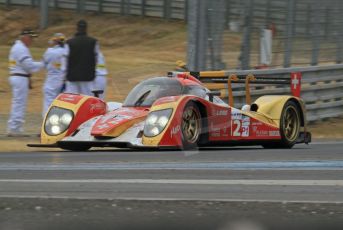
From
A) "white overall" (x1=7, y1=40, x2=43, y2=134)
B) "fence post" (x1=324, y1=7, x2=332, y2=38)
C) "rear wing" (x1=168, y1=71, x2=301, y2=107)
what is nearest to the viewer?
"rear wing" (x1=168, y1=71, x2=301, y2=107)

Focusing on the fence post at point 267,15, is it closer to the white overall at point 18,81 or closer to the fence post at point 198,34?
the fence post at point 198,34

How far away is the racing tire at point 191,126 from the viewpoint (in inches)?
391

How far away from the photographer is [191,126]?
10.2 metres

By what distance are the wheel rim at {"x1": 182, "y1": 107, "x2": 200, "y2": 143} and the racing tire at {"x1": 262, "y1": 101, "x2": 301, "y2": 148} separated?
6.18 feet

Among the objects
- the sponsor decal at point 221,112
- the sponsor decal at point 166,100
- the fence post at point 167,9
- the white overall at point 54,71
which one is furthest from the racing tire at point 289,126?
the fence post at point 167,9

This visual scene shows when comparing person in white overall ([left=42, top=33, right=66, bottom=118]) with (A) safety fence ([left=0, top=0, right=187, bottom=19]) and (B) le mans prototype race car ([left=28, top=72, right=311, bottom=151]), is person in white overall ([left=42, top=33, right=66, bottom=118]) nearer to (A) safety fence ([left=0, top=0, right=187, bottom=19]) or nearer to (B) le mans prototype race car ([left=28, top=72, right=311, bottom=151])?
(B) le mans prototype race car ([left=28, top=72, right=311, bottom=151])

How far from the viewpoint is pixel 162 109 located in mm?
9727

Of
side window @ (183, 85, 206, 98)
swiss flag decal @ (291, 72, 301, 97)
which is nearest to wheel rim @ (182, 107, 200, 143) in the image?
side window @ (183, 85, 206, 98)

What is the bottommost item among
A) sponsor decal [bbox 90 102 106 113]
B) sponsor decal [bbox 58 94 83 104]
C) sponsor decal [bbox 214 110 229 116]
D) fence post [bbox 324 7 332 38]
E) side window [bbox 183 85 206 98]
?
sponsor decal [bbox 214 110 229 116]

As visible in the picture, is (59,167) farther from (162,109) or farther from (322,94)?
(322,94)

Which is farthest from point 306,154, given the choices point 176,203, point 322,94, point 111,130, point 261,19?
point 322,94

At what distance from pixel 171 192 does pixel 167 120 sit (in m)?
3.28

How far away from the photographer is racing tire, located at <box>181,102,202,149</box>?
992cm

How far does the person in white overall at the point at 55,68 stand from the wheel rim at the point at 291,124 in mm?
4189
